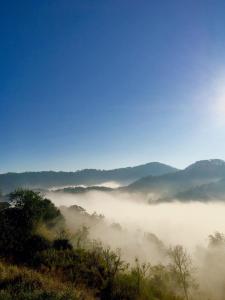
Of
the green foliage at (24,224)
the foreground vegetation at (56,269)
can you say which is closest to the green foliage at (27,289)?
the foreground vegetation at (56,269)

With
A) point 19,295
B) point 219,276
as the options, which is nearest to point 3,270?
point 19,295

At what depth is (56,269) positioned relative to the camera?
27438mm

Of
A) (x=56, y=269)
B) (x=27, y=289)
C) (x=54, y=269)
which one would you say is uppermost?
(x=27, y=289)

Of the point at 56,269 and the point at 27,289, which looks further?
the point at 56,269

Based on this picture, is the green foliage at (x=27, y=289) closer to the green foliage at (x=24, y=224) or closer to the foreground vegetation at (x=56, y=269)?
the foreground vegetation at (x=56, y=269)

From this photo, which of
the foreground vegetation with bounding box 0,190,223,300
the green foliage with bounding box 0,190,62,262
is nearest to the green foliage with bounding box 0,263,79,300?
the foreground vegetation with bounding box 0,190,223,300

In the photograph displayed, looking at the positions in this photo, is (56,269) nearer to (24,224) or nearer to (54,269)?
(54,269)

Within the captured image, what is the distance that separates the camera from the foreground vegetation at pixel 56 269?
1545 centimetres

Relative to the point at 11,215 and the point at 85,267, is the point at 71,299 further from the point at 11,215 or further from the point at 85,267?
the point at 11,215

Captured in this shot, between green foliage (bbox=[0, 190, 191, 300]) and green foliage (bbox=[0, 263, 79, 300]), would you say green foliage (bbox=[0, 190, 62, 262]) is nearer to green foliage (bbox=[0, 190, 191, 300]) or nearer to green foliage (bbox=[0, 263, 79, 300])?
green foliage (bbox=[0, 190, 191, 300])

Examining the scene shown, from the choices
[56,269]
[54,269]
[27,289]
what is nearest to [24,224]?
[56,269]

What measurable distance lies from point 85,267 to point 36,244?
13.7 meters

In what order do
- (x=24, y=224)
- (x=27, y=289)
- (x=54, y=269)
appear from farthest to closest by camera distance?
(x=24, y=224)
(x=54, y=269)
(x=27, y=289)

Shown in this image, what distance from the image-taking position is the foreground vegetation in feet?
50.7
